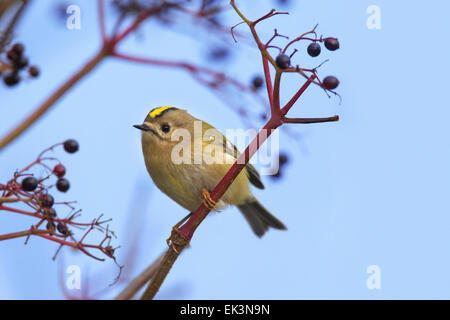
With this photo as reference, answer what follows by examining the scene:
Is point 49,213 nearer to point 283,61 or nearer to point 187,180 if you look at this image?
point 283,61

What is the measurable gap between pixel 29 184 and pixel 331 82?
0.98 m

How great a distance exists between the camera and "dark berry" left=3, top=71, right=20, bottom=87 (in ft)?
6.10

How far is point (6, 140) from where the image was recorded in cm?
143

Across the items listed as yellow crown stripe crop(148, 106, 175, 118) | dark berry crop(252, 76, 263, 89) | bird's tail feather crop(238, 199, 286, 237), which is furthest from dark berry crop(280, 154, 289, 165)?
bird's tail feather crop(238, 199, 286, 237)

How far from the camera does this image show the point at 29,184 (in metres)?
1.74

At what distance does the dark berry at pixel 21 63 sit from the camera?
1864mm

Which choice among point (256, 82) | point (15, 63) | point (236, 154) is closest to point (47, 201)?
point (15, 63)

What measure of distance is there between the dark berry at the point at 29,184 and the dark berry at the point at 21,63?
15.6 inches

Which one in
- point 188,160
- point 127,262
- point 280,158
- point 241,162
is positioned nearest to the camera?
point 241,162

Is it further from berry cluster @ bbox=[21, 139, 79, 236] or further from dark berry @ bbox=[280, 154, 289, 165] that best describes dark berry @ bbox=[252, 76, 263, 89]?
berry cluster @ bbox=[21, 139, 79, 236]
